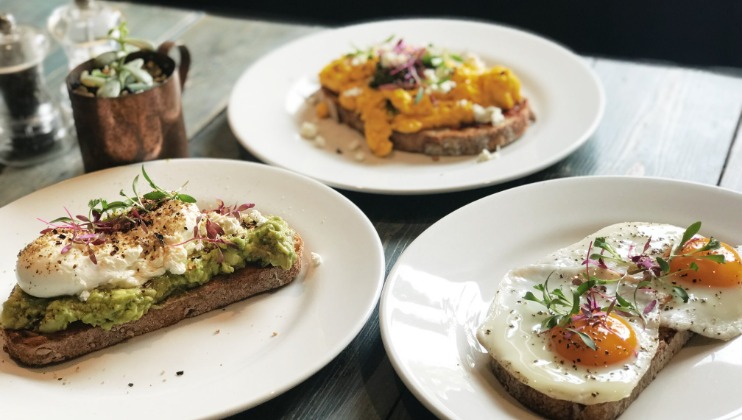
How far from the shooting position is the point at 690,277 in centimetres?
191

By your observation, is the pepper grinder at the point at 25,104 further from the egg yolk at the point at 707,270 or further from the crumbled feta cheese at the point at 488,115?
the egg yolk at the point at 707,270

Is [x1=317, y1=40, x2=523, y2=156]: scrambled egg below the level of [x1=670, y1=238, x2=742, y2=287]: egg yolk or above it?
below

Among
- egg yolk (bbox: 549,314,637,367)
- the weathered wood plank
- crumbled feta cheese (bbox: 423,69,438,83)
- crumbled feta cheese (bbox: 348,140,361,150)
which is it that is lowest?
crumbled feta cheese (bbox: 348,140,361,150)

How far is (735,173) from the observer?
2.64m

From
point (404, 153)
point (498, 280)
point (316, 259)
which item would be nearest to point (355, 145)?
point (404, 153)

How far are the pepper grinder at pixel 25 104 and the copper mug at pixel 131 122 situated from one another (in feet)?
1.12

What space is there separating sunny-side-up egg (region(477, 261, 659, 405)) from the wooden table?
256mm

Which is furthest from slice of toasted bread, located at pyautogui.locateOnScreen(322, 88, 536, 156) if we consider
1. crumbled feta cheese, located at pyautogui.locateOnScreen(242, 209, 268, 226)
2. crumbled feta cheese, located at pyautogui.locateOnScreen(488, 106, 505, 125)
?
crumbled feta cheese, located at pyautogui.locateOnScreen(242, 209, 268, 226)

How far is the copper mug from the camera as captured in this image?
2.43 metres

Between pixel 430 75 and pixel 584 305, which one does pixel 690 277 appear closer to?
pixel 584 305

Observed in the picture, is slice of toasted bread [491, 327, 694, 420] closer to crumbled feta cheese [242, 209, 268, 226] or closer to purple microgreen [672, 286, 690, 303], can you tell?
purple microgreen [672, 286, 690, 303]

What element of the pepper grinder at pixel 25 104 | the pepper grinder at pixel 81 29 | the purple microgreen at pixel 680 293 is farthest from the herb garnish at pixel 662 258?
the pepper grinder at pixel 81 29

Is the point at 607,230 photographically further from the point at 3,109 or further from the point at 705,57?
the point at 705,57

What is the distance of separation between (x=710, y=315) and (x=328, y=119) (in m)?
1.63
